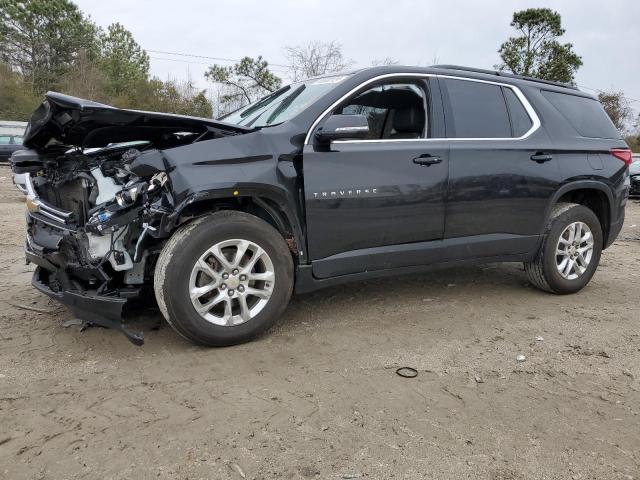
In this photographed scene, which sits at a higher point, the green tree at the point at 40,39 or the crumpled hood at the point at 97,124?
the green tree at the point at 40,39

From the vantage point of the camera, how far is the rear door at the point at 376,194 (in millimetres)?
3545

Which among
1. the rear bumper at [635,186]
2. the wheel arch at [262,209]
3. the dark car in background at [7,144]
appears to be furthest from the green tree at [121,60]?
the wheel arch at [262,209]

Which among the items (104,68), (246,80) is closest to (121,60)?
(104,68)

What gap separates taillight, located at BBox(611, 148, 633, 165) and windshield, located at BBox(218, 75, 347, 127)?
276cm

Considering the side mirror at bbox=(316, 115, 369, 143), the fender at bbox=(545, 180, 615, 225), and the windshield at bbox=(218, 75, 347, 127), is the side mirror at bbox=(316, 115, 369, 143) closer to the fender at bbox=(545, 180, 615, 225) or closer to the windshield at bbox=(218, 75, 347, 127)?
the windshield at bbox=(218, 75, 347, 127)

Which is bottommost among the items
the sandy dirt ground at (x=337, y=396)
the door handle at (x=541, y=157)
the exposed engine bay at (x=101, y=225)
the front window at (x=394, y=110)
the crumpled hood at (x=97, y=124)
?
the sandy dirt ground at (x=337, y=396)

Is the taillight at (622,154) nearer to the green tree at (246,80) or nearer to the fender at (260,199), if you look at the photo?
the fender at (260,199)

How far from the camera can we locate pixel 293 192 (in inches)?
136

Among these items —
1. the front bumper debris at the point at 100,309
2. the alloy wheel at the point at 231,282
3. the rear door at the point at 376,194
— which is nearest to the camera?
the front bumper debris at the point at 100,309

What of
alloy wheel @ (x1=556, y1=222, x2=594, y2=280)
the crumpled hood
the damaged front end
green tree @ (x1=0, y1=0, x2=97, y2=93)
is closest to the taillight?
alloy wheel @ (x1=556, y1=222, x2=594, y2=280)

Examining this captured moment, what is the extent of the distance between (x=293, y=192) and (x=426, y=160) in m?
1.07

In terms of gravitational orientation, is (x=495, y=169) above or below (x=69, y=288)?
above

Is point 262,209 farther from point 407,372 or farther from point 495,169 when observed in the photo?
point 495,169

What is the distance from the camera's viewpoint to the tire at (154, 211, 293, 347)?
10.3 ft
